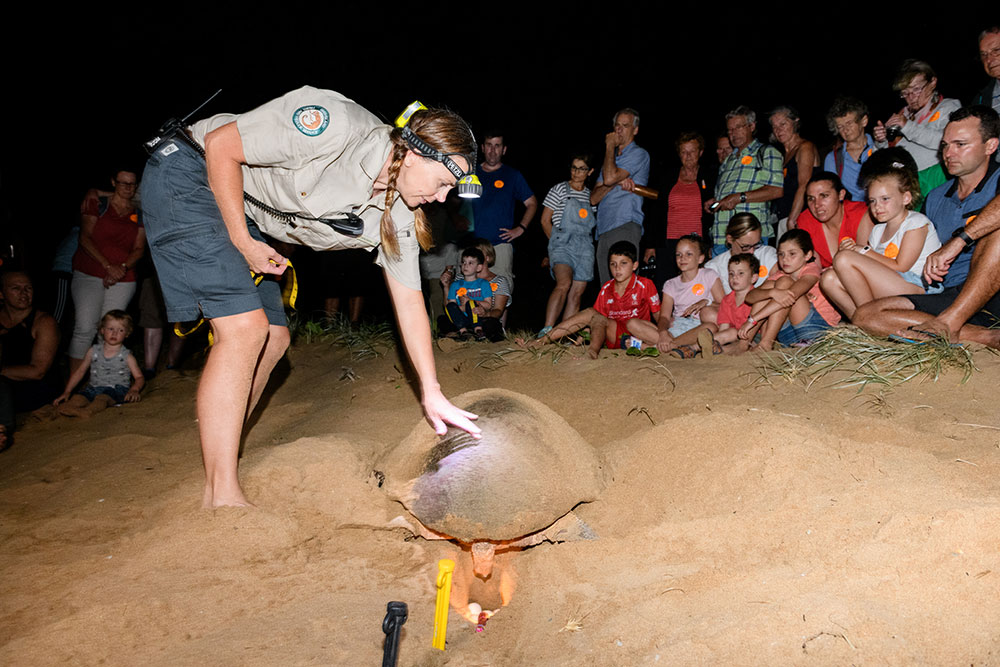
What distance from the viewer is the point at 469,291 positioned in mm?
4668

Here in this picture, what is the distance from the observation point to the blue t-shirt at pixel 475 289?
4.66m

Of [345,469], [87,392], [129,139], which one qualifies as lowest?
[87,392]

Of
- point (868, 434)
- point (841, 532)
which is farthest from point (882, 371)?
point (841, 532)

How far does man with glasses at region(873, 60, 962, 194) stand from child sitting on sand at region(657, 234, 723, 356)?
1.33 m

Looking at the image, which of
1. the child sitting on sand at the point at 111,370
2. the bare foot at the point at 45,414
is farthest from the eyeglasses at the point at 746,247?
the bare foot at the point at 45,414

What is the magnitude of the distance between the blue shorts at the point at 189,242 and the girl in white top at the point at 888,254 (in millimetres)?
3019

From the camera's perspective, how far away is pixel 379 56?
1167 centimetres

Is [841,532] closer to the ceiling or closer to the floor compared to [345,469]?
closer to the ceiling

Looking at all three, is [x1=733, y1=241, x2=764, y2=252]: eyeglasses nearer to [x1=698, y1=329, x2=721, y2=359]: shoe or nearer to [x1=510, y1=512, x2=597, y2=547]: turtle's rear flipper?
[x1=698, y1=329, x2=721, y2=359]: shoe

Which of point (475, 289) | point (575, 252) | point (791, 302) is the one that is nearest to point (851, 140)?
point (791, 302)

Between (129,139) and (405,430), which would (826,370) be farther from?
(129,139)

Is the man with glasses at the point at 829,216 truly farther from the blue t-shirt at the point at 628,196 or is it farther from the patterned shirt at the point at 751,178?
the blue t-shirt at the point at 628,196

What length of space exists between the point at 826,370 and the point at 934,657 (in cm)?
159

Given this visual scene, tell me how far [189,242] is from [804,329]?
3163mm
